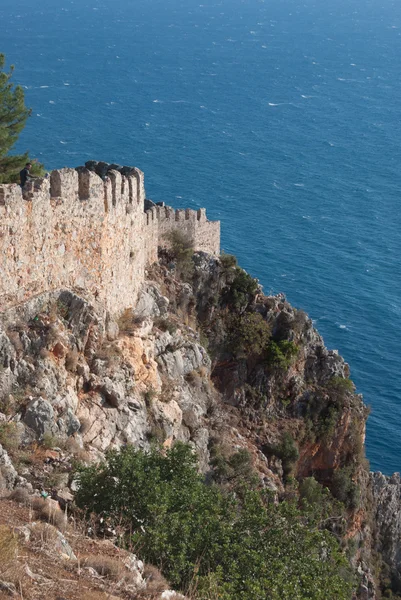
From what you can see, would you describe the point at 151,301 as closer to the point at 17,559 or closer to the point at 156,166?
the point at 17,559

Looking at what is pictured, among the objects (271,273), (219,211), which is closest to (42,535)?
(271,273)

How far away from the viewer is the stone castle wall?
28.4 m

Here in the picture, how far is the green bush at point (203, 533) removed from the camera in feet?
65.7

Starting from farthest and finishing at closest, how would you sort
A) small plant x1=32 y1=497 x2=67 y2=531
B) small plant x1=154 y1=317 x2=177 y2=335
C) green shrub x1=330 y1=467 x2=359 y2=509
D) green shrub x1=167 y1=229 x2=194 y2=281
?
1. green shrub x1=330 y1=467 x2=359 y2=509
2. green shrub x1=167 y1=229 x2=194 y2=281
3. small plant x1=154 y1=317 x2=177 y2=335
4. small plant x1=32 y1=497 x2=67 y2=531

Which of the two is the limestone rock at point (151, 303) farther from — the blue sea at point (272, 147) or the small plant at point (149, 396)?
the blue sea at point (272, 147)

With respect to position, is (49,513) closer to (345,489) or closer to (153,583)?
(153,583)

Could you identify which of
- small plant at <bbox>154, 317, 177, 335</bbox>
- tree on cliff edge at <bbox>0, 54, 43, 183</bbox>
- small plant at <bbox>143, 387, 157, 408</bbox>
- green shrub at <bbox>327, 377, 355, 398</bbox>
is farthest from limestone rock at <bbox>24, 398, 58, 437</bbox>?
green shrub at <bbox>327, 377, 355, 398</bbox>

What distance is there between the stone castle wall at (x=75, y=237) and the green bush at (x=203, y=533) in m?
7.81

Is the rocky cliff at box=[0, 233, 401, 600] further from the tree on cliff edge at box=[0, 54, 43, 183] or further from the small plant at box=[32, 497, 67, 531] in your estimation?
the tree on cliff edge at box=[0, 54, 43, 183]

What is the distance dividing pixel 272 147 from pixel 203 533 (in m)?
93.1

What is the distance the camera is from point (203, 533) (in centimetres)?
2131

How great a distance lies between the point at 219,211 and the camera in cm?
8731

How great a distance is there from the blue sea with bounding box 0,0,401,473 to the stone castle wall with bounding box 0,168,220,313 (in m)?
31.2

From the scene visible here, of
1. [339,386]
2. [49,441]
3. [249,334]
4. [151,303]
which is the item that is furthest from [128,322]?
[339,386]
